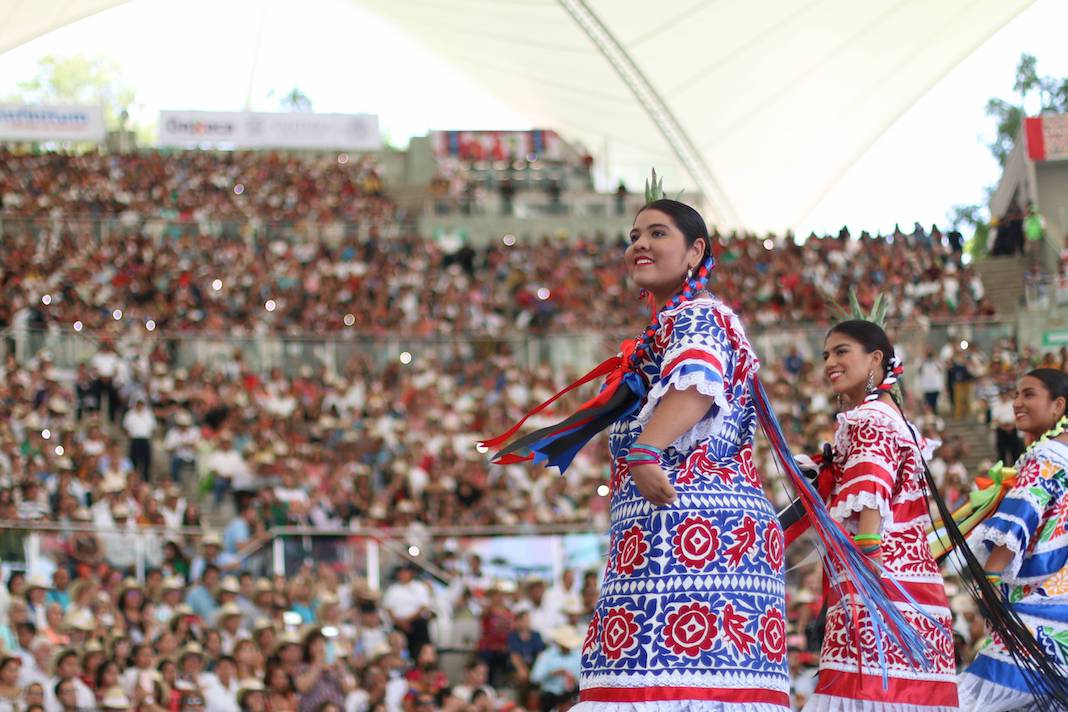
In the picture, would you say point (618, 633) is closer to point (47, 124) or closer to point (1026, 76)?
point (47, 124)

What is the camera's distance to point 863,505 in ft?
15.3

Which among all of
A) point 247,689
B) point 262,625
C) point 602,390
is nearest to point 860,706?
point 602,390

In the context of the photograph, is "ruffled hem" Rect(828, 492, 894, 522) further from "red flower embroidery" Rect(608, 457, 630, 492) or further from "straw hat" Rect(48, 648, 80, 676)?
"straw hat" Rect(48, 648, 80, 676)

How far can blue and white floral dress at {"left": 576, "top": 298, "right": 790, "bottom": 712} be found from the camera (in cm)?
379

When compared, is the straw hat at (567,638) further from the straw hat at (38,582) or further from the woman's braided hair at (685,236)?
the woman's braided hair at (685,236)

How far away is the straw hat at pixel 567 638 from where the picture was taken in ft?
37.1

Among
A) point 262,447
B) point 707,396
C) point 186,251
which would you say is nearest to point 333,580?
point 262,447

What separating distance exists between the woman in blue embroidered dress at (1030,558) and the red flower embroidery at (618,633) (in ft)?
5.55

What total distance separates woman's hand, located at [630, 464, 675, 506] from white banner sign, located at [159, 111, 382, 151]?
27703mm

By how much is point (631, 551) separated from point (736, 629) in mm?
318

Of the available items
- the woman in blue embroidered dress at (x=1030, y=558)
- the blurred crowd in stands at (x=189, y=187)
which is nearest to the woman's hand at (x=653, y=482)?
the woman in blue embroidered dress at (x=1030, y=558)

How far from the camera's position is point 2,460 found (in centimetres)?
1466

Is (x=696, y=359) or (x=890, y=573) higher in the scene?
(x=696, y=359)

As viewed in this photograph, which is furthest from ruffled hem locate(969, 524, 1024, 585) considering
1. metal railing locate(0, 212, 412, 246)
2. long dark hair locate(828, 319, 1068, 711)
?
metal railing locate(0, 212, 412, 246)
